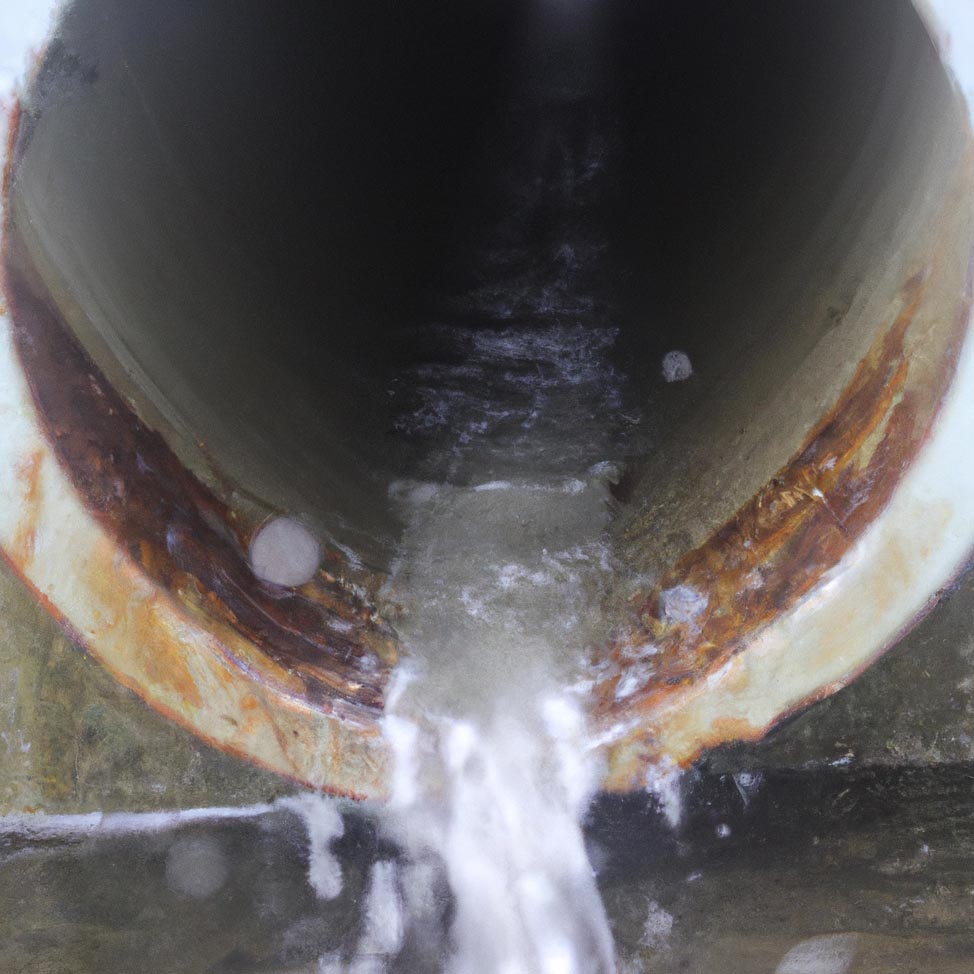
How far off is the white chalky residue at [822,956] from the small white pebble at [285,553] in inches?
55.1

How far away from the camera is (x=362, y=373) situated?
303 cm

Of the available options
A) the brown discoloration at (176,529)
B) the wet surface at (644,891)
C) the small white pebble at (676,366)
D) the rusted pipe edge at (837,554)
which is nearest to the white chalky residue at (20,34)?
the brown discoloration at (176,529)

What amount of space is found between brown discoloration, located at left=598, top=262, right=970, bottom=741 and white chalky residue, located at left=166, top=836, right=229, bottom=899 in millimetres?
922

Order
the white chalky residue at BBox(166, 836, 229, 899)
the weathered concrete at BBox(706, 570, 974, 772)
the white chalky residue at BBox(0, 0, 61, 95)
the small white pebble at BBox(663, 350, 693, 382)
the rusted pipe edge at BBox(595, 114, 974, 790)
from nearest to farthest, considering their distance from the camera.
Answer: the white chalky residue at BBox(0, 0, 61, 95) < the rusted pipe edge at BBox(595, 114, 974, 790) < the weathered concrete at BBox(706, 570, 974, 772) < the white chalky residue at BBox(166, 836, 229, 899) < the small white pebble at BBox(663, 350, 693, 382)

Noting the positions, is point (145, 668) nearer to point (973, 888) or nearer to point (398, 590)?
point (398, 590)

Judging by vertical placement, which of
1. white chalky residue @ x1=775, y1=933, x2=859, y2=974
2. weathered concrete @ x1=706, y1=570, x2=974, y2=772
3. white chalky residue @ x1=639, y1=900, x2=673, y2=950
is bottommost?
white chalky residue @ x1=775, y1=933, x2=859, y2=974

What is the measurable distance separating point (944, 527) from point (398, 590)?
1328 mm

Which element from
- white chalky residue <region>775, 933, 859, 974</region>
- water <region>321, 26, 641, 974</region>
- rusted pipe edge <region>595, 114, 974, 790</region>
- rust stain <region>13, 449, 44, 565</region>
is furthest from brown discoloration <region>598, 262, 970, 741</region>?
rust stain <region>13, 449, 44, 565</region>

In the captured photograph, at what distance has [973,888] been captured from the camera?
2047 mm

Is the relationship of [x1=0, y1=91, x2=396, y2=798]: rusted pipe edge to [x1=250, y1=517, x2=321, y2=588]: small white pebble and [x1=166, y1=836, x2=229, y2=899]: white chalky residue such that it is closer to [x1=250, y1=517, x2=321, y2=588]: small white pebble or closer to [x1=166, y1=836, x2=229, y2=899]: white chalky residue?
[x1=250, y1=517, x2=321, y2=588]: small white pebble

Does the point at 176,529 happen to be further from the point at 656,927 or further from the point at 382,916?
the point at 656,927

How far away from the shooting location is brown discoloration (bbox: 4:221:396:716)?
1.78 metres

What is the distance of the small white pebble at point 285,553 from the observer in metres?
2.15

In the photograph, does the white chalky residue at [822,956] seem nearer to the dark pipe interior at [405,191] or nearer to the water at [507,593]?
the water at [507,593]
